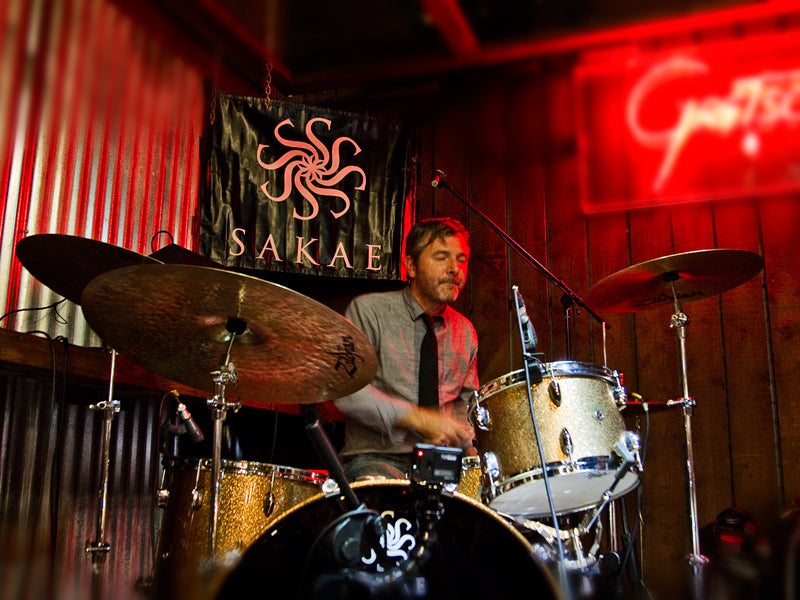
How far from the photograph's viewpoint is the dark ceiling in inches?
159

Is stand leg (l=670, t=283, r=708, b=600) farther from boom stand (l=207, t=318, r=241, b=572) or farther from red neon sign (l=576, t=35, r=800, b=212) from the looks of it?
boom stand (l=207, t=318, r=241, b=572)

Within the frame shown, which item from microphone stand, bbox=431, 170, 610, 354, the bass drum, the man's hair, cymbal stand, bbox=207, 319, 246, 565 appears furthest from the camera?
the man's hair

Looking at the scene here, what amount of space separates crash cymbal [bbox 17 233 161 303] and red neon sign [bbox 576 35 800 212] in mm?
2732

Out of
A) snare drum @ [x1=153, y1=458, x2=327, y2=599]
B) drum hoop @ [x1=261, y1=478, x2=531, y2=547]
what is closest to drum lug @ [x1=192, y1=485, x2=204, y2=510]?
snare drum @ [x1=153, y1=458, x2=327, y2=599]

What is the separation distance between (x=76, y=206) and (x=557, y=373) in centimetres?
225

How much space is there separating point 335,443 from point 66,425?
1580 mm

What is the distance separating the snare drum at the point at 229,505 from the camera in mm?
2465

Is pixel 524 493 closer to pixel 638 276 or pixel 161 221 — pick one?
pixel 638 276

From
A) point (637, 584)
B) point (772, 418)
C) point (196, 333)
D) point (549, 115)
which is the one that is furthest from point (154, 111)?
point (772, 418)

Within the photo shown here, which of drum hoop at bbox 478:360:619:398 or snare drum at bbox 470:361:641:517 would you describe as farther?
drum hoop at bbox 478:360:619:398

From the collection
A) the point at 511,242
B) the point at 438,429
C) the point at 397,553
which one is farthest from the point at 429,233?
the point at 397,553

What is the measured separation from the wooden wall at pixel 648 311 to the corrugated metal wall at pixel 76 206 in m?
1.77

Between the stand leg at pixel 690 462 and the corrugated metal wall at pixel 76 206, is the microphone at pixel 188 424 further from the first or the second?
the stand leg at pixel 690 462

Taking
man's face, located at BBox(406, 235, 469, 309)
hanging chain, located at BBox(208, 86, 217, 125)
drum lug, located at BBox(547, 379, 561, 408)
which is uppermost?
hanging chain, located at BBox(208, 86, 217, 125)
